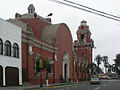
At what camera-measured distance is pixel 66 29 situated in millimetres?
60125

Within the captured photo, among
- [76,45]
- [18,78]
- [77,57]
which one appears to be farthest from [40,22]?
[76,45]

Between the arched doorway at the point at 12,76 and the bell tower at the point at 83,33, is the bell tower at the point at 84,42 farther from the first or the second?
the arched doorway at the point at 12,76

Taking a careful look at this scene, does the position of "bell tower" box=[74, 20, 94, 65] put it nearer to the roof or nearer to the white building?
the roof

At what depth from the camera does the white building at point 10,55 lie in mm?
33188

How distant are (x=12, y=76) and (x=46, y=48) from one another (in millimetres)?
14596

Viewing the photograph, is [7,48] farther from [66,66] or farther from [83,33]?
[83,33]

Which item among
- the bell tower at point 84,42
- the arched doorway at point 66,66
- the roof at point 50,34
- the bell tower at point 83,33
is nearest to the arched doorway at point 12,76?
the roof at point 50,34

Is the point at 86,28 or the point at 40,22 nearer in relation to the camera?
the point at 40,22

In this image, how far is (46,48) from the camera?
4884 cm

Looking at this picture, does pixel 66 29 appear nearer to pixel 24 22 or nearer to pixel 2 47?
pixel 24 22

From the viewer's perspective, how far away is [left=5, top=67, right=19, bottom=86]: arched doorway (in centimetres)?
3415

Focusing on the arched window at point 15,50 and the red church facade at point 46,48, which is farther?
the red church facade at point 46,48

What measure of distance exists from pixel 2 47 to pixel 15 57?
3.54 metres

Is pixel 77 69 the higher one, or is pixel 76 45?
pixel 76 45
